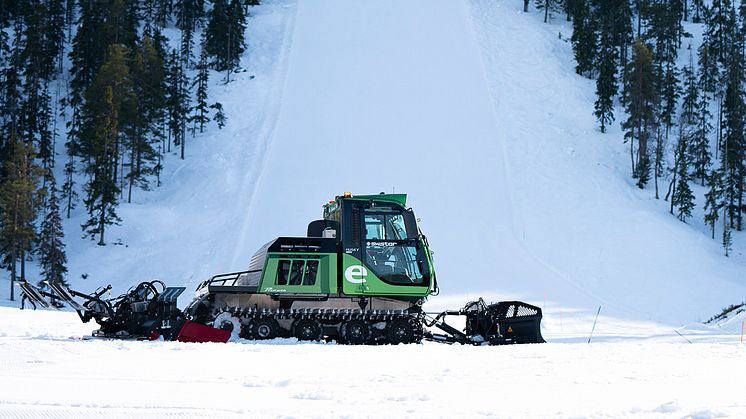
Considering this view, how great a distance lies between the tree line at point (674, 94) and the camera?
45.5m

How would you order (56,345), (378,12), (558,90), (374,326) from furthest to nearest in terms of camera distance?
(378,12) < (558,90) < (374,326) < (56,345)

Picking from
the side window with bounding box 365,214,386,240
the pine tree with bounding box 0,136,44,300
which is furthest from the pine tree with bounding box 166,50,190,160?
the side window with bounding box 365,214,386,240

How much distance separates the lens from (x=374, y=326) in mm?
13008

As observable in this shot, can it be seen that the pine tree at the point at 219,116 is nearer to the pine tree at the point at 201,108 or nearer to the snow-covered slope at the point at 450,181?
the pine tree at the point at 201,108

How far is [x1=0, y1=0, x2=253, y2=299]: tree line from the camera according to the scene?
117 ft

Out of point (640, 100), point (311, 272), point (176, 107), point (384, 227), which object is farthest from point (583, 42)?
point (311, 272)

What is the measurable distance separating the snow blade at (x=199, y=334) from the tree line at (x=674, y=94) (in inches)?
1314

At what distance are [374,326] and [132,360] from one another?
4.64 meters

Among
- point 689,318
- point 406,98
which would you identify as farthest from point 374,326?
point 406,98

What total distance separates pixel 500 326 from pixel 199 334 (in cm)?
518

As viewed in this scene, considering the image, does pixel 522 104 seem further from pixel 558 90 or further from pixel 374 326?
pixel 374 326

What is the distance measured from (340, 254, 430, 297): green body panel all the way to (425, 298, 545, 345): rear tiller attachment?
3.04 feet

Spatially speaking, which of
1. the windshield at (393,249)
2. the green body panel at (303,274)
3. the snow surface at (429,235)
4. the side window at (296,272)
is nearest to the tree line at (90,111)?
the snow surface at (429,235)

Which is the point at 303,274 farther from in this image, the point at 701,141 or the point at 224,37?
the point at 224,37
